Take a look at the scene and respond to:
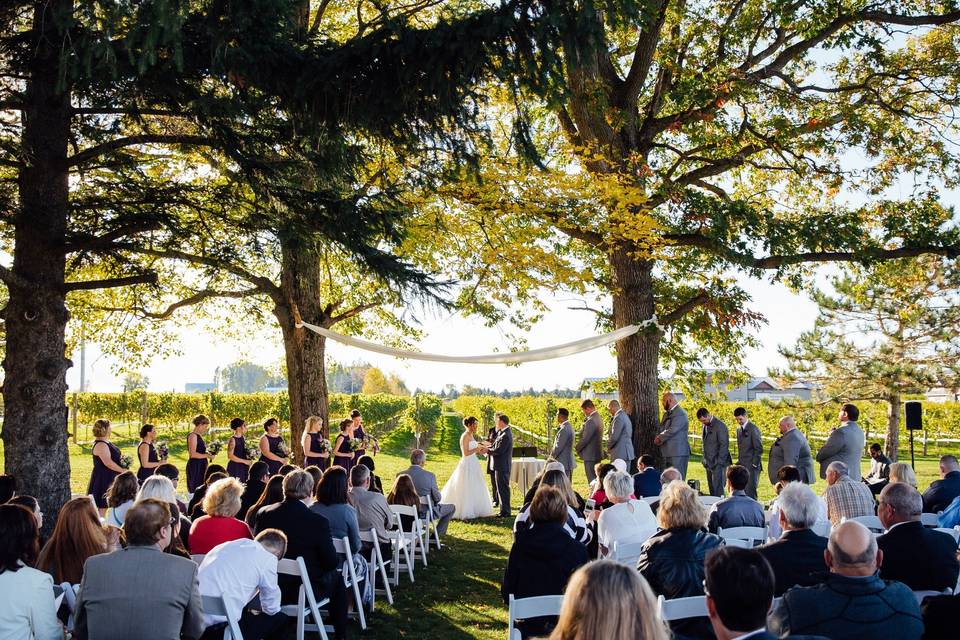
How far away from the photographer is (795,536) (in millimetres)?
4652

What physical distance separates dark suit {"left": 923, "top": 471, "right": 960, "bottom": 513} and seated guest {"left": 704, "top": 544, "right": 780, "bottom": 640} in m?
6.31

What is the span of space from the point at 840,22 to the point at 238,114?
1056 cm

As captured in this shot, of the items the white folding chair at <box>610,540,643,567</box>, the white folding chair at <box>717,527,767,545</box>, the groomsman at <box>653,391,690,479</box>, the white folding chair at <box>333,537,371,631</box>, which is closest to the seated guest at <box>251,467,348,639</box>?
the white folding chair at <box>333,537,371,631</box>

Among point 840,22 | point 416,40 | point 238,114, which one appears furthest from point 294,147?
point 840,22

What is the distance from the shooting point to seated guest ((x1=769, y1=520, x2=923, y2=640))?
3.32m

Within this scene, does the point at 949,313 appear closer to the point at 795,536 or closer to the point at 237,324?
the point at 237,324

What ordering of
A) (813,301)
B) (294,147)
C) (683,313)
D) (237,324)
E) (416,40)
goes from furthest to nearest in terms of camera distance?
(813,301) → (237,324) → (683,313) → (294,147) → (416,40)

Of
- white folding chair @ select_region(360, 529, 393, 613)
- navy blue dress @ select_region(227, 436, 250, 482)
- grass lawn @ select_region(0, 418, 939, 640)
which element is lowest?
grass lawn @ select_region(0, 418, 939, 640)

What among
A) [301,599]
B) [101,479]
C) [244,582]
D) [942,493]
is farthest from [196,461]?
[942,493]

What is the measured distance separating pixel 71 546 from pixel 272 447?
7.54 m

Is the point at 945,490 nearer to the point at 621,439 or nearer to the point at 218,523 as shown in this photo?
the point at 621,439

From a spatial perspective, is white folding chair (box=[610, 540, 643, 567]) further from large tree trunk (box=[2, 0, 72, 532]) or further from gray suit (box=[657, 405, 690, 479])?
gray suit (box=[657, 405, 690, 479])

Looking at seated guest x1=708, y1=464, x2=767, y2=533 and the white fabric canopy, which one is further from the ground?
the white fabric canopy

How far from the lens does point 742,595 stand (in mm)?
2627
